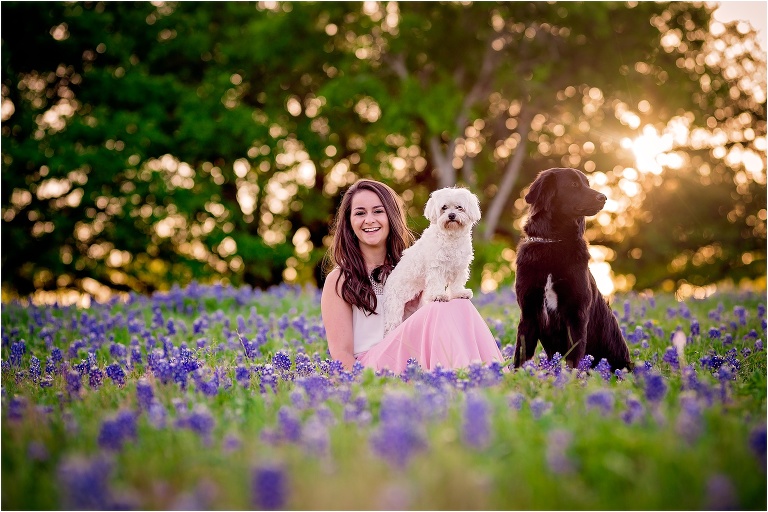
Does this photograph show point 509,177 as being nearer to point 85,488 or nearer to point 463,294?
point 463,294

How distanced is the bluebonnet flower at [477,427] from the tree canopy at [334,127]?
15.8m

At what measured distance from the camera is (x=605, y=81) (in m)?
19.5

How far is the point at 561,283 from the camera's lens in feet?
15.6

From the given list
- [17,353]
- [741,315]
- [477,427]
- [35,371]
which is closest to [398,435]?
[477,427]

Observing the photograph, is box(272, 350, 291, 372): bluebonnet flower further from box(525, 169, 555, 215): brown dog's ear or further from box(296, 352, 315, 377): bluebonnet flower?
box(525, 169, 555, 215): brown dog's ear

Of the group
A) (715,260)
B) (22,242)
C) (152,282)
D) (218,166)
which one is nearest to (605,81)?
(715,260)

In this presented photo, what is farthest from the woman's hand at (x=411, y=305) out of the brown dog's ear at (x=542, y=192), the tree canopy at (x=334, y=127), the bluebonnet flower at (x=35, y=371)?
the tree canopy at (x=334, y=127)

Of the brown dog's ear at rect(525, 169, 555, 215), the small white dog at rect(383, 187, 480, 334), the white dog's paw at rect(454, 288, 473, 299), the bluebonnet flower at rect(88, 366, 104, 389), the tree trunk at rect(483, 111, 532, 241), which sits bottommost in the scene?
the bluebonnet flower at rect(88, 366, 104, 389)

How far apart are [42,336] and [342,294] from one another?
3818 mm

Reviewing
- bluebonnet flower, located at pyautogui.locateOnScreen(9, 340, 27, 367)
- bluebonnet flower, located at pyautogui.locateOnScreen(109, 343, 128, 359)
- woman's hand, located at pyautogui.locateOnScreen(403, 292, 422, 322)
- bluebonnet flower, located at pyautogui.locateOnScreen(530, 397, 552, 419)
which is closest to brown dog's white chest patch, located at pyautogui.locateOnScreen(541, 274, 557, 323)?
woman's hand, located at pyautogui.locateOnScreen(403, 292, 422, 322)

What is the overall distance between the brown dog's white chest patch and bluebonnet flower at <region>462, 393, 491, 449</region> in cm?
225

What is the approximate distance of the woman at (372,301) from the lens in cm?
466

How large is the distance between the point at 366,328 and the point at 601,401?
2622mm

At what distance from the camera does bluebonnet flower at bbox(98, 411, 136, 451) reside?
2.81 metres
